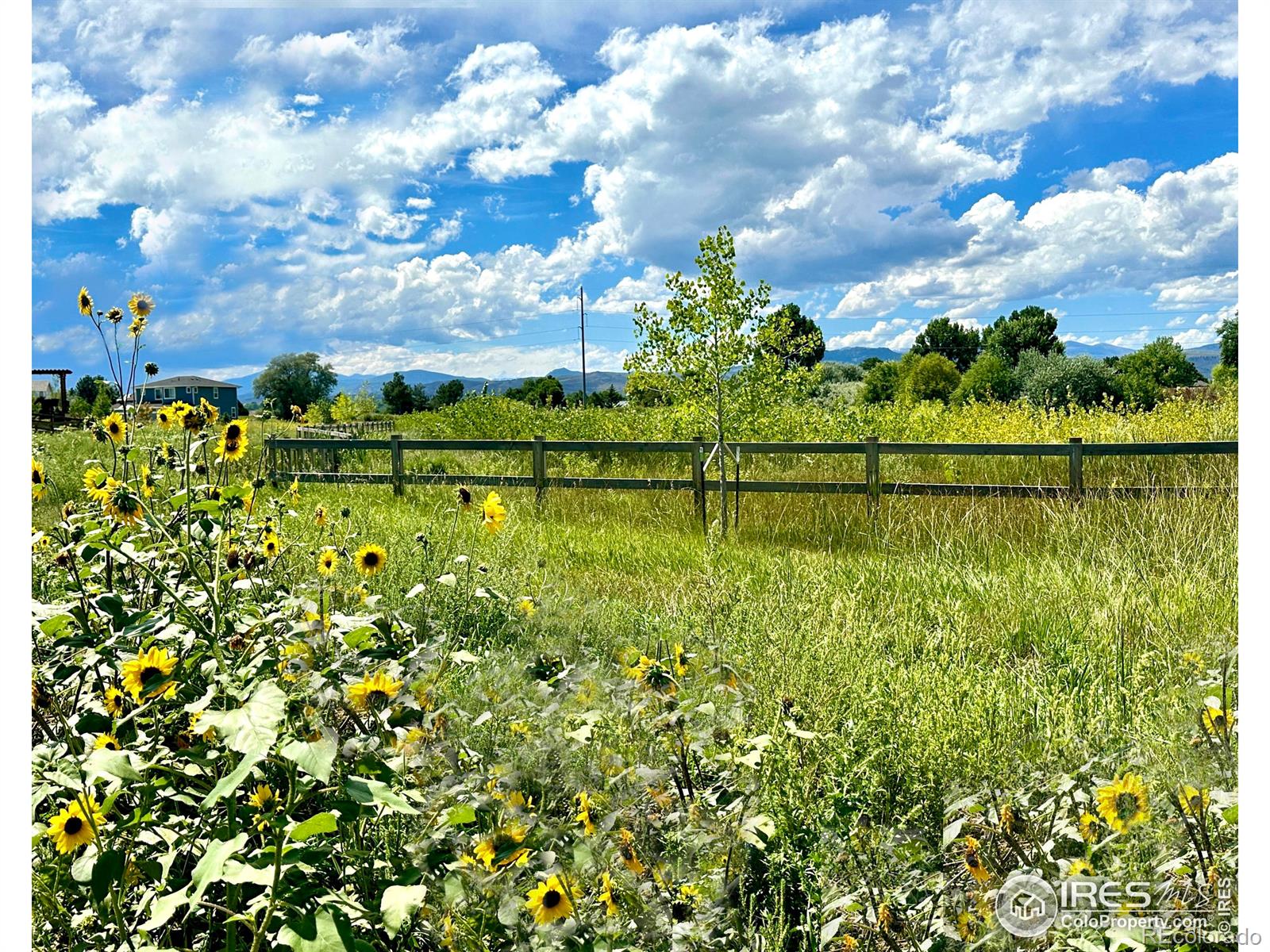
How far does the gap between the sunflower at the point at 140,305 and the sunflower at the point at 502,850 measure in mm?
1739

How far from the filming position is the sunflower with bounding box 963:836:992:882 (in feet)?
5.04

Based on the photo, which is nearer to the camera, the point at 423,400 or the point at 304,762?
the point at 304,762

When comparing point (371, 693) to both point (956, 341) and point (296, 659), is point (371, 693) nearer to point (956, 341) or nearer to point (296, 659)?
point (296, 659)

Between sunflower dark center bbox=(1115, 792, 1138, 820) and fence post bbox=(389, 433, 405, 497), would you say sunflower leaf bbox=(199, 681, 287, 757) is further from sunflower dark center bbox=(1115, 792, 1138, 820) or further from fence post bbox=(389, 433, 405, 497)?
fence post bbox=(389, 433, 405, 497)

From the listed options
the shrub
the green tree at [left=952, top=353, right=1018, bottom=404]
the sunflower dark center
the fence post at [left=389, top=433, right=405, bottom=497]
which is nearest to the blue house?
the sunflower dark center

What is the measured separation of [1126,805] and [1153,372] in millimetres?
23952

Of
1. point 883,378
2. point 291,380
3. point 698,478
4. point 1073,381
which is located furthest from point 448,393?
point 883,378

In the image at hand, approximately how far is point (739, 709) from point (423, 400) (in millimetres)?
17080

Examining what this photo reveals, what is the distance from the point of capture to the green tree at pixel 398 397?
63.1 feet

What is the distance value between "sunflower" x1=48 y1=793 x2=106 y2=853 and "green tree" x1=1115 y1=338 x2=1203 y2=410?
20.5 meters
